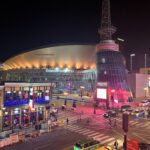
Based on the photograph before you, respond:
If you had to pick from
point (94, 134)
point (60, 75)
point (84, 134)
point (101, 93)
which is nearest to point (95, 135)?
point (94, 134)

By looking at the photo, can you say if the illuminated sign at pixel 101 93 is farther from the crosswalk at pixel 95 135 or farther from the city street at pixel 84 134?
the crosswalk at pixel 95 135

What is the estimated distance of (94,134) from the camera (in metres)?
32.3

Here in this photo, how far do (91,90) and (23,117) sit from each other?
61.7 meters

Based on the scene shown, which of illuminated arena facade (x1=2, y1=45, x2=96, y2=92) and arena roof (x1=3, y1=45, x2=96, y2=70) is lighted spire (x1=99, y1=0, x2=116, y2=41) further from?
arena roof (x1=3, y1=45, x2=96, y2=70)

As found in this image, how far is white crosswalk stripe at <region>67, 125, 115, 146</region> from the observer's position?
28609mm

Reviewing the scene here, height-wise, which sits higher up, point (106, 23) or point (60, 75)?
point (106, 23)

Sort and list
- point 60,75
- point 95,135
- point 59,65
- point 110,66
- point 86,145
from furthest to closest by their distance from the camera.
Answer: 1. point 59,65
2. point 60,75
3. point 110,66
4. point 95,135
5. point 86,145

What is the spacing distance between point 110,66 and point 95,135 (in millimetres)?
46706

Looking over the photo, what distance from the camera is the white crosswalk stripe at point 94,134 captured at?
2861 cm

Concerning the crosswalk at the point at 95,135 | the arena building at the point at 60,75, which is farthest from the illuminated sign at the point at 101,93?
the crosswalk at the point at 95,135

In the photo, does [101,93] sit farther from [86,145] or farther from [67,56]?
[67,56]

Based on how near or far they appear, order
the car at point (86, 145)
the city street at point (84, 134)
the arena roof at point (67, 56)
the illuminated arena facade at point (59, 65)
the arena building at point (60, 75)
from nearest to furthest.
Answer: the car at point (86, 145) < the city street at point (84, 134) < the arena building at point (60, 75) < the illuminated arena facade at point (59, 65) < the arena roof at point (67, 56)

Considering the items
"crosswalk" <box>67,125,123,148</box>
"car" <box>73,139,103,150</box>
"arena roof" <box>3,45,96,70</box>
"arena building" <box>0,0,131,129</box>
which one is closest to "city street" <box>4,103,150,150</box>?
"crosswalk" <box>67,125,123,148</box>

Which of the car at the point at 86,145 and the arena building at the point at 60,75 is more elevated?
the arena building at the point at 60,75
